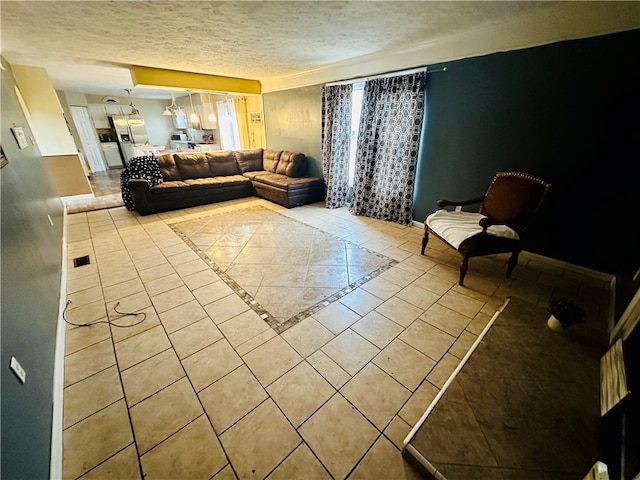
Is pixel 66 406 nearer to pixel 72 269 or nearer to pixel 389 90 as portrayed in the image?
pixel 72 269

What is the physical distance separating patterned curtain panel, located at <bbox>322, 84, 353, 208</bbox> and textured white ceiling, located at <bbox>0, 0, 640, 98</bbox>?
500 mm

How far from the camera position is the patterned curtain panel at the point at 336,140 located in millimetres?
4234

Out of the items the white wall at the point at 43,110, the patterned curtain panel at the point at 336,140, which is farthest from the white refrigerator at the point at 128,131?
the patterned curtain panel at the point at 336,140

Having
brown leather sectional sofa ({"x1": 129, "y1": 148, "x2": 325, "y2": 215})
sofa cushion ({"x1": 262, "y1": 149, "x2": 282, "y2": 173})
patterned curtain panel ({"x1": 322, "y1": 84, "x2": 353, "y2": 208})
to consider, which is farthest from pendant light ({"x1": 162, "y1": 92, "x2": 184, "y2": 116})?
patterned curtain panel ({"x1": 322, "y1": 84, "x2": 353, "y2": 208})

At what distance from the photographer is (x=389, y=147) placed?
377cm

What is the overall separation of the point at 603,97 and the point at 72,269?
17.5 ft

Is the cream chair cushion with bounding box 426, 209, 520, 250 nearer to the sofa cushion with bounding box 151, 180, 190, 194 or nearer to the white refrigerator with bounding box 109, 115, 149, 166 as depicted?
the sofa cushion with bounding box 151, 180, 190, 194

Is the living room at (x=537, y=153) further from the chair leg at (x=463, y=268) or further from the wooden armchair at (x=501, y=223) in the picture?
the chair leg at (x=463, y=268)

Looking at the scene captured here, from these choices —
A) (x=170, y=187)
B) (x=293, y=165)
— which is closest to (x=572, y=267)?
A: (x=293, y=165)

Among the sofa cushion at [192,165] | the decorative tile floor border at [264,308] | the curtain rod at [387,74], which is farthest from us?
the sofa cushion at [192,165]

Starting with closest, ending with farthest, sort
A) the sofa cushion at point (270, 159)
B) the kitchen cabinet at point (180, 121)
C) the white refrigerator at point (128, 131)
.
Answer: the sofa cushion at point (270, 159), the white refrigerator at point (128, 131), the kitchen cabinet at point (180, 121)

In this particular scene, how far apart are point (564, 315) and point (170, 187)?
5225 mm

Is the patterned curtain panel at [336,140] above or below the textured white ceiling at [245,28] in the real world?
below

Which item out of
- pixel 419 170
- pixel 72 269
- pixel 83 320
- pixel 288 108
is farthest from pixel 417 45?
pixel 72 269
